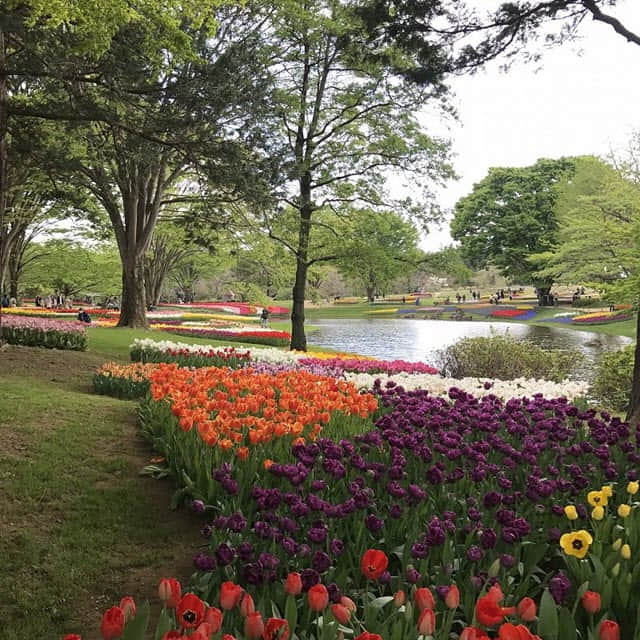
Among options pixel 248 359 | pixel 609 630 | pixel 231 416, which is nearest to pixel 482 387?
pixel 248 359

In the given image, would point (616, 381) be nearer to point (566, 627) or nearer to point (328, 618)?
point (566, 627)

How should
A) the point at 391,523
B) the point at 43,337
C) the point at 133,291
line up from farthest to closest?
the point at 133,291
the point at 43,337
the point at 391,523

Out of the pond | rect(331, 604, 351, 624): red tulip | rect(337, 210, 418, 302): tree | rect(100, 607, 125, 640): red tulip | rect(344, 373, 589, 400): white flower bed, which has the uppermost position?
rect(337, 210, 418, 302): tree

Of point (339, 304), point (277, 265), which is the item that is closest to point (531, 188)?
point (339, 304)

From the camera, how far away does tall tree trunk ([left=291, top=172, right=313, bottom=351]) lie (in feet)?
56.9

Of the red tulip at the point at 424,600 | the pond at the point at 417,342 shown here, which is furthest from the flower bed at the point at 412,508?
the pond at the point at 417,342

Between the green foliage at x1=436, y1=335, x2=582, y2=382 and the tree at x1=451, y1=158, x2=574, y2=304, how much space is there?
3635 cm

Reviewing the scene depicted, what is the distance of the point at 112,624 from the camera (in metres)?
1.54

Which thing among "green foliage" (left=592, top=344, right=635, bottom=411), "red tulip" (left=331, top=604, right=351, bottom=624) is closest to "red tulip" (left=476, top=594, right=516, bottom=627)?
"red tulip" (left=331, top=604, right=351, bottom=624)

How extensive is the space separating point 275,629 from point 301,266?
1696 cm

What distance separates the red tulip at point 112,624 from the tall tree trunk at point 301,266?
15.4 metres

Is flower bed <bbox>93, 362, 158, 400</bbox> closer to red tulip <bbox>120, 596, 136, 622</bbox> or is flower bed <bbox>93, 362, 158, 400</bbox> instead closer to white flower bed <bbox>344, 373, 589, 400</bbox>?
white flower bed <bbox>344, 373, 589, 400</bbox>

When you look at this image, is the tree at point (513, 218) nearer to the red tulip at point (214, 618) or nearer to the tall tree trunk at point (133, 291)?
the tall tree trunk at point (133, 291)

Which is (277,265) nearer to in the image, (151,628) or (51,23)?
(51,23)
